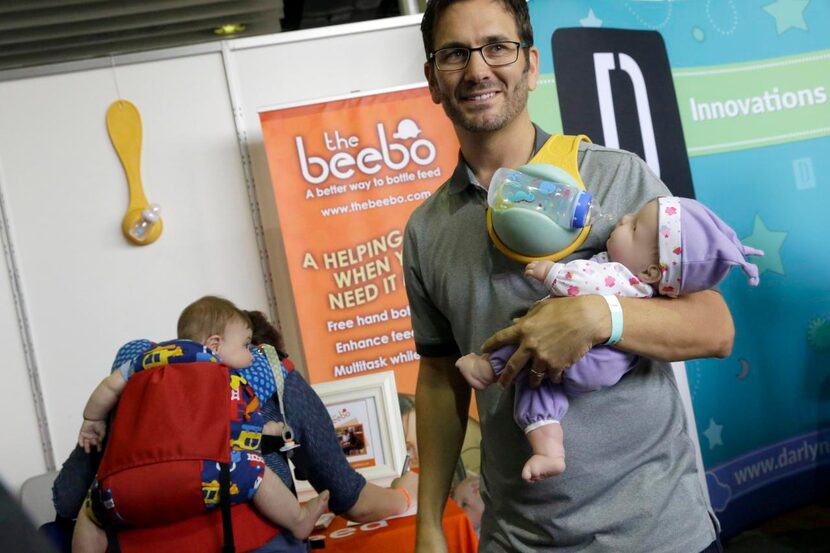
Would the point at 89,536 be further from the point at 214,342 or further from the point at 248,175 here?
the point at 248,175

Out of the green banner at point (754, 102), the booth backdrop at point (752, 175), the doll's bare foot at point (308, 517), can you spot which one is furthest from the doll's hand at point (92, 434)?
the green banner at point (754, 102)

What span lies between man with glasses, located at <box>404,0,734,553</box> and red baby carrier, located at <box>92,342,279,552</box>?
0.60 meters

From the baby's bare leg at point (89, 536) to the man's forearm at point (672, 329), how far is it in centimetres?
147

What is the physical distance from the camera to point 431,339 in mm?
1749

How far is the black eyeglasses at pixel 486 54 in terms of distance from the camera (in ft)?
5.08

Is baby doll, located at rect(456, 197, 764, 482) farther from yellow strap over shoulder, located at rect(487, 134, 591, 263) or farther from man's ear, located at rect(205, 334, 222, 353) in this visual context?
man's ear, located at rect(205, 334, 222, 353)

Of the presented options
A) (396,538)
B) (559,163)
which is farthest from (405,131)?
(559,163)

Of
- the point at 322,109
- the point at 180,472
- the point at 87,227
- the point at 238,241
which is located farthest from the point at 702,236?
the point at 87,227

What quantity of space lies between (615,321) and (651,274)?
0.16 m

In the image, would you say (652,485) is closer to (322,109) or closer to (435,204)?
(435,204)

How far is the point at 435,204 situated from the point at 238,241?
2594 mm

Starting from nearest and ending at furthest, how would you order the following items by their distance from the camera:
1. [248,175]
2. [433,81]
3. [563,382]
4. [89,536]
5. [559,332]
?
[559,332] < [563,382] < [433,81] < [89,536] < [248,175]

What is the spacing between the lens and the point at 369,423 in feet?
9.70

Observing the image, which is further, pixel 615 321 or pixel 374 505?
pixel 374 505
